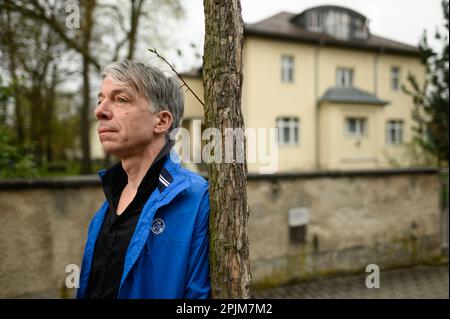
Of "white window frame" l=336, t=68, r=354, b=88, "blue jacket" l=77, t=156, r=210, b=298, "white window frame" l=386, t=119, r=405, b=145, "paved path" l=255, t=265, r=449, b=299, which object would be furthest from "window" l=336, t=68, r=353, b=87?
"blue jacket" l=77, t=156, r=210, b=298

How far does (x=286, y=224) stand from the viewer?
16.6ft

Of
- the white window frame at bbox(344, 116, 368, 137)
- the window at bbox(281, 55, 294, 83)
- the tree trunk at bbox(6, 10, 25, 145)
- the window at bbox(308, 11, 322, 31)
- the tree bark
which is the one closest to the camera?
the tree trunk at bbox(6, 10, 25, 145)

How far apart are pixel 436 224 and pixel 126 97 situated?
6454 mm

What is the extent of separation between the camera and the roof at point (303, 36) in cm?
1731

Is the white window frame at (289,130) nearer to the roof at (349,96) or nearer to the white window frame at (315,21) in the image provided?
the roof at (349,96)

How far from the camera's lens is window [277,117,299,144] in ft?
59.4

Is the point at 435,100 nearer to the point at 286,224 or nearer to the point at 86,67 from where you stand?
the point at 286,224

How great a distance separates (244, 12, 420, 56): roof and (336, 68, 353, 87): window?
137 centimetres

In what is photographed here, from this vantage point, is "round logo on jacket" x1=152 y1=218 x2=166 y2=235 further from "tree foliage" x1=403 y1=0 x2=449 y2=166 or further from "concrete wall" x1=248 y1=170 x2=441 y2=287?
"tree foliage" x1=403 y1=0 x2=449 y2=166

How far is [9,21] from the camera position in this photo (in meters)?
5.25

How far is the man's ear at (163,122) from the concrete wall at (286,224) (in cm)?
268

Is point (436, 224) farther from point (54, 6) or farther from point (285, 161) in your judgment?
point (285, 161)

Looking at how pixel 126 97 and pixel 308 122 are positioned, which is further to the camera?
pixel 308 122

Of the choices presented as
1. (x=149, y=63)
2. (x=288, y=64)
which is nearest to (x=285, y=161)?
(x=288, y=64)
